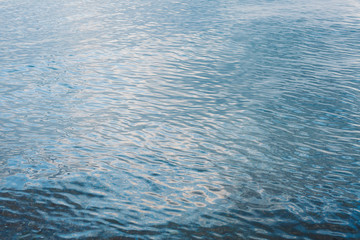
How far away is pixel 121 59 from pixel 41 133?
752 centimetres

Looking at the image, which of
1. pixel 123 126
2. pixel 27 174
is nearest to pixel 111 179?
pixel 27 174

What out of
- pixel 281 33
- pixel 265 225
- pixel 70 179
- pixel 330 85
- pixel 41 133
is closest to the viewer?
pixel 265 225

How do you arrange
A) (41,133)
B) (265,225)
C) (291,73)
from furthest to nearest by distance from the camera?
(291,73), (41,133), (265,225)

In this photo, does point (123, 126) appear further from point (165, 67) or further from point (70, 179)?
point (165, 67)

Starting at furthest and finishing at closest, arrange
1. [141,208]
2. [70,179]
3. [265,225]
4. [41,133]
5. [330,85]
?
[330,85] < [41,133] < [70,179] < [141,208] < [265,225]

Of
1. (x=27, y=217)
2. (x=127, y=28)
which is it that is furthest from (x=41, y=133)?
(x=127, y=28)

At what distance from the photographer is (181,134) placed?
10.2 m

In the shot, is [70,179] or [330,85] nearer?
[70,179]

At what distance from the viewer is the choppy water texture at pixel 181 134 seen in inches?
268

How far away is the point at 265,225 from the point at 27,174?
16.6ft

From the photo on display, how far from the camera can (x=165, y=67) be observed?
619 inches

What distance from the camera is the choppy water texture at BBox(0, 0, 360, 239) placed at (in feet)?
22.3

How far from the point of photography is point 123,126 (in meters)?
10.7

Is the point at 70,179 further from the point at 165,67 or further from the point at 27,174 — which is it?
the point at 165,67
